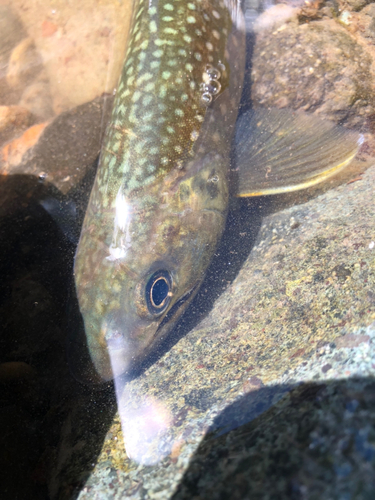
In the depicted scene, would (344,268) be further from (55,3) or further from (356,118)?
(55,3)

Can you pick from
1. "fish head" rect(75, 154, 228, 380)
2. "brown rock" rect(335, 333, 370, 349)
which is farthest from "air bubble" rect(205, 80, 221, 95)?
"brown rock" rect(335, 333, 370, 349)

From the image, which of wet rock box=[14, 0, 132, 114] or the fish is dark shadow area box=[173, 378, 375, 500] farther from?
wet rock box=[14, 0, 132, 114]

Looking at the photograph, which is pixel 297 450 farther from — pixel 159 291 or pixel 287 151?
pixel 287 151

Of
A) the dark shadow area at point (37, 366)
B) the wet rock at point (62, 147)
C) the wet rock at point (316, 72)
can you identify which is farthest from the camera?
the wet rock at point (62, 147)

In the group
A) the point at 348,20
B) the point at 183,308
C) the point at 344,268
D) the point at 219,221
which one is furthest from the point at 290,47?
the point at 183,308

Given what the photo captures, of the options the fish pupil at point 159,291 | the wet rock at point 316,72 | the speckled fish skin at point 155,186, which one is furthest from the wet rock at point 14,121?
the fish pupil at point 159,291

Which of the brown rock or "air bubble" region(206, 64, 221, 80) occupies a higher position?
"air bubble" region(206, 64, 221, 80)

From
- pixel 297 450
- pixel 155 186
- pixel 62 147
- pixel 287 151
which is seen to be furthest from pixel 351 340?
pixel 62 147

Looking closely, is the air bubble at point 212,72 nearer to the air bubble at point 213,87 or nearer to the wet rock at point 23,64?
the air bubble at point 213,87
